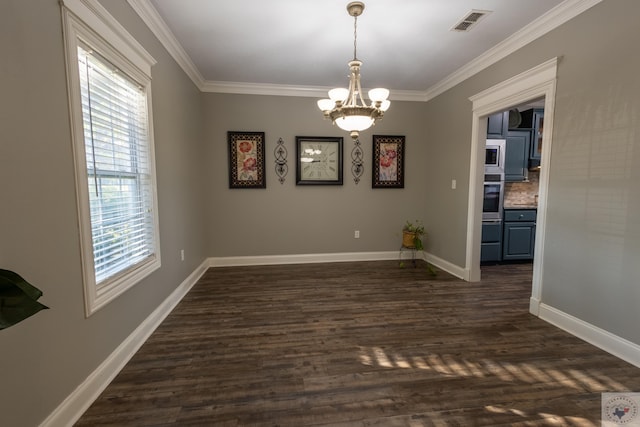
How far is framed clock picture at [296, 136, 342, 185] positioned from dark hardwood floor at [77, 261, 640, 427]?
1909mm

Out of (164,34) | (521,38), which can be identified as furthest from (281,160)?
(521,38)

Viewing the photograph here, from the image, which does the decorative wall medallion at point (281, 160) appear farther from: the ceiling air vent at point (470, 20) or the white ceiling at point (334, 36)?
the ceiling air vent at point (470, 20)

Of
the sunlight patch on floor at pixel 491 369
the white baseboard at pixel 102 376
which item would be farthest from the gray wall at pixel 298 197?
the sunlight patch on floor at pixel 491 369

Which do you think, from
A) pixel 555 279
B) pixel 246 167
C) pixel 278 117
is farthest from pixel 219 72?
pixel 555 279

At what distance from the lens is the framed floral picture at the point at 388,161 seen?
4.66 m

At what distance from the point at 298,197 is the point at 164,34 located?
2550 millimetres

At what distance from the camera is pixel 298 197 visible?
15.0 feet

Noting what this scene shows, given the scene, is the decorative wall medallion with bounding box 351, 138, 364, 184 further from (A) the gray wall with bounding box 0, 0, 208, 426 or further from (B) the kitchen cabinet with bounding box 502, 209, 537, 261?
(A) the gray wall with bounding box 0, 0, 208, 426

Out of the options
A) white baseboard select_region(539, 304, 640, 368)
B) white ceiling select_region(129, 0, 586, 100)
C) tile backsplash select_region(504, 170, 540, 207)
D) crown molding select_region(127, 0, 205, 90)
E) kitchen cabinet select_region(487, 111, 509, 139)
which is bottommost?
white baseboard select_region(539, 304, 640, 368)

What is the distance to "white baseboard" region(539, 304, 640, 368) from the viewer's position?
2070 mm

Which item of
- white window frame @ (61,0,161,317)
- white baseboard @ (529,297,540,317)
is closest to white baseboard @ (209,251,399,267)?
white baseboard @ (529,297,540,317)

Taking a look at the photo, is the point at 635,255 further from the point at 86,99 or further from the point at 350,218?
the point at 86,99

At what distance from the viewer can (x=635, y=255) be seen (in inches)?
80.7

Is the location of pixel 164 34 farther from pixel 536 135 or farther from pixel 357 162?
pixel 536 135
